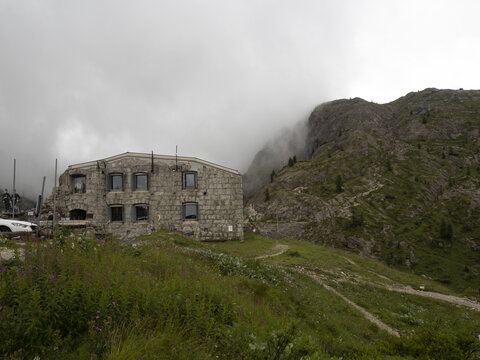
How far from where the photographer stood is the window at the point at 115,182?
3262 cm

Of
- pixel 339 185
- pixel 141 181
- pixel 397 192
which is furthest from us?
A: pixel 339 185

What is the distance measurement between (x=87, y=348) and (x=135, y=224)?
29.2m

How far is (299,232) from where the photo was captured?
85.9 metres

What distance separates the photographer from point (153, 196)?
32.1m

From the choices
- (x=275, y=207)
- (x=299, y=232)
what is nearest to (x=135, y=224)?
(x=299, y=232)

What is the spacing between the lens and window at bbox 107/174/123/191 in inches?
1284

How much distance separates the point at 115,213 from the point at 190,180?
9708 mm

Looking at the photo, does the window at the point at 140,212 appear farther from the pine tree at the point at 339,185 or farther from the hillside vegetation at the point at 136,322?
the pine tree at the point at 339,185

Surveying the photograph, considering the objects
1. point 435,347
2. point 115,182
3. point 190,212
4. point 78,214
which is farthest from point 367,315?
point 78,214

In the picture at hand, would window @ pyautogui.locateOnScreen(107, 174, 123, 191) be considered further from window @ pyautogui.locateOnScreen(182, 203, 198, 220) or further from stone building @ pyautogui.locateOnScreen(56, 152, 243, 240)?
window @ pyautogui.locateOnScreen(182, 203, 198, 220)

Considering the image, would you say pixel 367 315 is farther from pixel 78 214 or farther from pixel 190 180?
pixel 78 214

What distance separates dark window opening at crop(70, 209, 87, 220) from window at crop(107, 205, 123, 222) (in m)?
2.83

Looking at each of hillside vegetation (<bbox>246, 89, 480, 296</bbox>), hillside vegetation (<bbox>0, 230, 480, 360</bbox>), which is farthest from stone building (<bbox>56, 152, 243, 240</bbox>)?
hillside vegetation (<bbox>246, 89, 480, 296</bbox>)

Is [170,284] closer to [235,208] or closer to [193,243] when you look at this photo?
[193,243]
